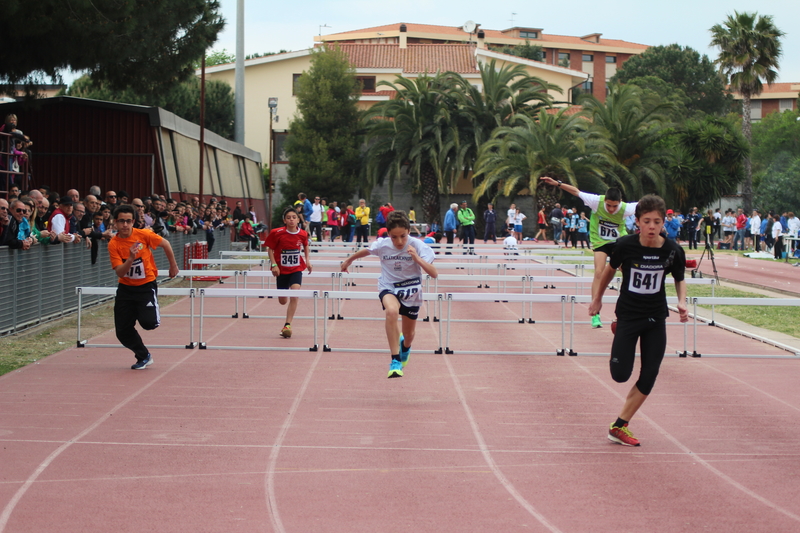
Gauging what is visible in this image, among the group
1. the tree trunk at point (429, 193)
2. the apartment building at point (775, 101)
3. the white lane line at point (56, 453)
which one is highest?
the apartment building at point (775, 101)

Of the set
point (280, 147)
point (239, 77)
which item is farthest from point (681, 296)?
point (280, 147)

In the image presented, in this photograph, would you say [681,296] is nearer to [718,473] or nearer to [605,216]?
[718,473]

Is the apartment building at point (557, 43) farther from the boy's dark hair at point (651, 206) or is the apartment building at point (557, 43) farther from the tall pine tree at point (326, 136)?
the boy's dark hair at point (651, 206)

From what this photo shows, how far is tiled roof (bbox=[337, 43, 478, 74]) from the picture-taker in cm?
6494

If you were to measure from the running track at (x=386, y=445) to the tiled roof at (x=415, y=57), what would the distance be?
2180 inches

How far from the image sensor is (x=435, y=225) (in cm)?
4884

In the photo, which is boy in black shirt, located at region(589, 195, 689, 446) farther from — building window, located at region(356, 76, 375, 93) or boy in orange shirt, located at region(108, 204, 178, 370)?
building window, located at region(356, 76, 375, 93)

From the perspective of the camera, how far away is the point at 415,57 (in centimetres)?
6688

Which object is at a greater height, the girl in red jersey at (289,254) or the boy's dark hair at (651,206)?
the boy's dark hair at (651,206)

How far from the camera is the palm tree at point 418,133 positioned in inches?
1785

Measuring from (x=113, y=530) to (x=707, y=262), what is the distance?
96.1 feet

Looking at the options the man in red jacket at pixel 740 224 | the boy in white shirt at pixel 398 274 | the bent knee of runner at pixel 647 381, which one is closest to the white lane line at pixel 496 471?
the boy in white shirt at pixel 398 274

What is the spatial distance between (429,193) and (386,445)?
4246cm

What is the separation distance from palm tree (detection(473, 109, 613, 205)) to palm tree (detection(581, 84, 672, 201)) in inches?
66.6
